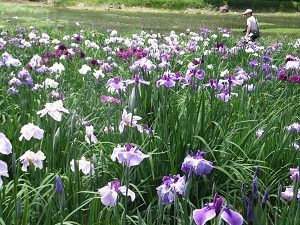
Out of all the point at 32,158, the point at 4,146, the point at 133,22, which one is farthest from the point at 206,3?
the point at 4,146

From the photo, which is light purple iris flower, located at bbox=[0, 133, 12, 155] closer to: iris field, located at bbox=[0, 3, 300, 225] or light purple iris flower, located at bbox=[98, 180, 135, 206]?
iris field, located at bbox=[0, 3, 300, 225]

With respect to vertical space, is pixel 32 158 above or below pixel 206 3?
above

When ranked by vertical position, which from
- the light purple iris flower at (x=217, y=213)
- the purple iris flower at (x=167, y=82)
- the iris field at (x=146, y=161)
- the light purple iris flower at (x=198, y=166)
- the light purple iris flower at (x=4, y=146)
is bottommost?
the iris field at (x=146, y=161)

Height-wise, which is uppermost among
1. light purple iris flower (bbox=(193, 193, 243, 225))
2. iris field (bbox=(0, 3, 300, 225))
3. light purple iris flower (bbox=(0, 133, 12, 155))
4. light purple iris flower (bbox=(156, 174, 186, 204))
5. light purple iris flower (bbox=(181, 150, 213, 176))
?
light purple iris flower (bbox=(0, 133, 12, 155))

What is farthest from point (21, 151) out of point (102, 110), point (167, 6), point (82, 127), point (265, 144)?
point (167, 6)

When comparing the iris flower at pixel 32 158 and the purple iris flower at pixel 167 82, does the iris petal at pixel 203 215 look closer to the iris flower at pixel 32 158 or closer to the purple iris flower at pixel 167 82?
the iris flower at pixel 32 158

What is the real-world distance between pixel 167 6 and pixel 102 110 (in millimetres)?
38627

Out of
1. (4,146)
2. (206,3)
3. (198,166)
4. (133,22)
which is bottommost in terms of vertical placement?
(133,22)

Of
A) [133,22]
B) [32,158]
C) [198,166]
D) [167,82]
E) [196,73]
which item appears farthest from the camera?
[133,22]

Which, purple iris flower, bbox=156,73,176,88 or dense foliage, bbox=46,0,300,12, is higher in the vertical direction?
purple iris flower, bbox=156,73,176,88

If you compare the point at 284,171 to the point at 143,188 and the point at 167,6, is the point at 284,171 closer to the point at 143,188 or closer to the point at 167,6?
the point at 143,188

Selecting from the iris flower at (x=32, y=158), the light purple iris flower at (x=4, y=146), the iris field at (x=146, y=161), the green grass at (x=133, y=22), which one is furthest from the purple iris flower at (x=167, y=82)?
the green grass at (x=133, y=22)

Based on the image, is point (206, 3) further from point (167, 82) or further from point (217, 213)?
point (217, 213)

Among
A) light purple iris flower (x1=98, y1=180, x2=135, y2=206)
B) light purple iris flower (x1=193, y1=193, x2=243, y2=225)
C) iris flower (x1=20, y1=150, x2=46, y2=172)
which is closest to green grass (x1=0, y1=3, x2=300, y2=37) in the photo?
iris flower (x1=20, y1=150, x2=46, y2=172)
